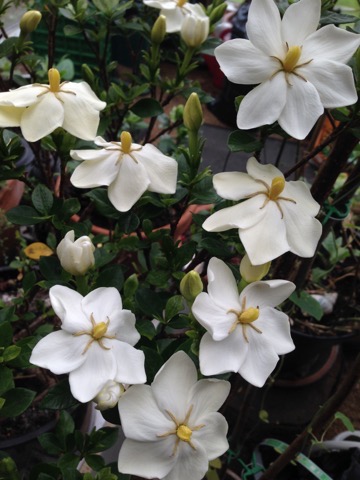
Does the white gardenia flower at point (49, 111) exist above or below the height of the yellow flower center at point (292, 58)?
below

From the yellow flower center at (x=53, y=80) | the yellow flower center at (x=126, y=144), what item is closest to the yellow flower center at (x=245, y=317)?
the yellow flower center at (x=126, y=144)

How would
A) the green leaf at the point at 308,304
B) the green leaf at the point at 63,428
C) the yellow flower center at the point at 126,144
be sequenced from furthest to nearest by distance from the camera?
the green leaf at the point at 308,304
the green leaf at the point at 63,428
the yellow flower center at the point at 126,144

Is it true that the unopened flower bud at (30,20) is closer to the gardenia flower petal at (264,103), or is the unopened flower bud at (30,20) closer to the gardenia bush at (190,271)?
the gardenia bush at (190,271)

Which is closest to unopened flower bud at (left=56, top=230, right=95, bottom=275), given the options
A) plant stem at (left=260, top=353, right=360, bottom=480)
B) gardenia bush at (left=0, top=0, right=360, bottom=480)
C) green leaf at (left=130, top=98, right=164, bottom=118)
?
gardenia bush at (left=0, top=0, right=360, bottom=480)

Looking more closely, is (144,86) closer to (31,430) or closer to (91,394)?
(91,394)

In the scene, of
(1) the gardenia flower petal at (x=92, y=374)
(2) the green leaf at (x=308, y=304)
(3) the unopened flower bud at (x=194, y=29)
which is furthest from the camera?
(2) the green leaf at (x=308, y=304)

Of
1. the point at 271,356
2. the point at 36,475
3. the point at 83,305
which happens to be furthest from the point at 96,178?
the point at 36,475

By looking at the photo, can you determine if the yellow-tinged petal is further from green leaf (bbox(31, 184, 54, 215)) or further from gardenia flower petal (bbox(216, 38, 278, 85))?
gardenia flower petal (bbox(216, 38, 278, 85))
